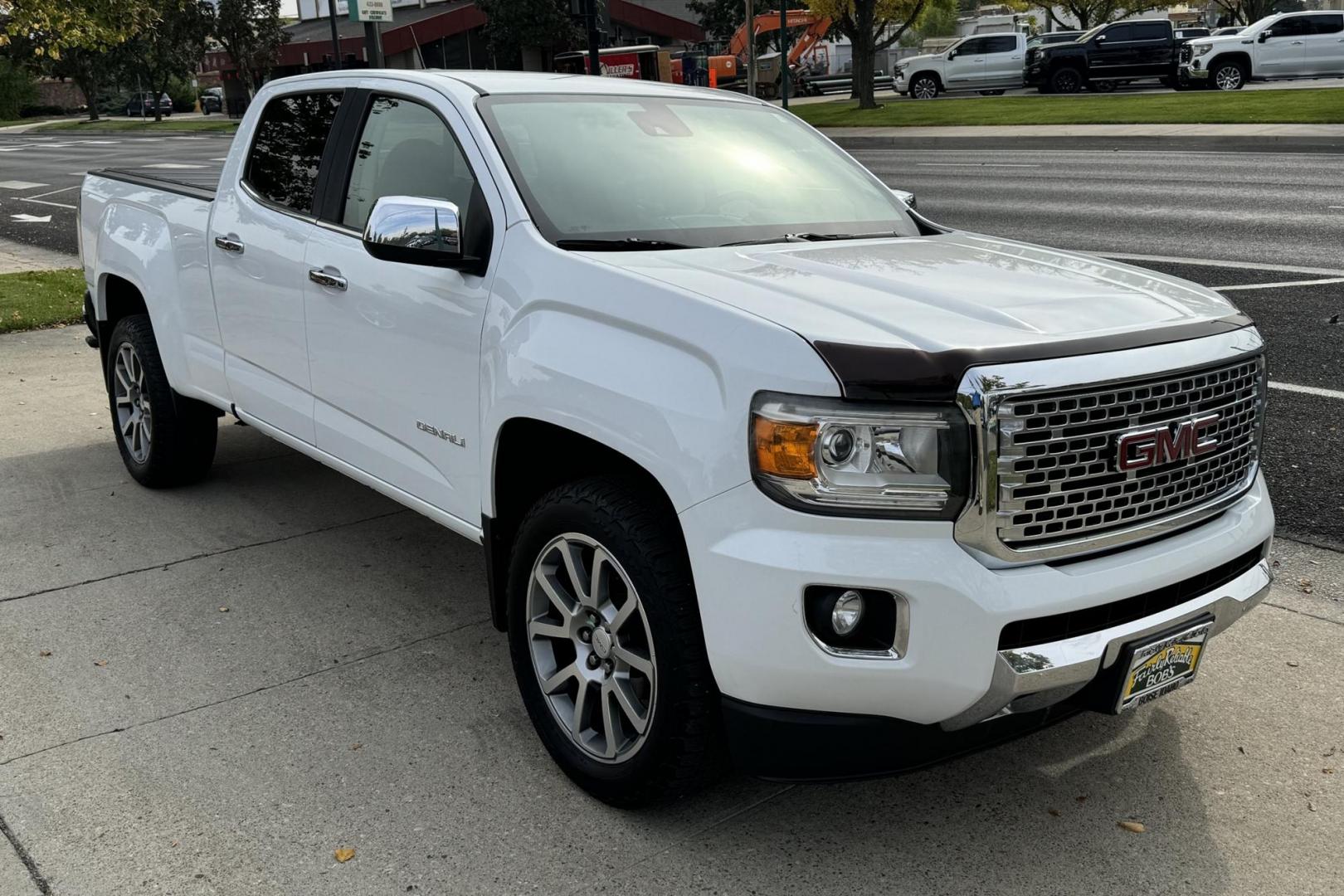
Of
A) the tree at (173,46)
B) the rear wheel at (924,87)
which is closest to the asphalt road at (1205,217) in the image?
the rear wheel at (924,87)

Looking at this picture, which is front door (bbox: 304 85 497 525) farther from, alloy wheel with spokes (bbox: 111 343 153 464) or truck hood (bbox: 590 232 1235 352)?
alloy wheel with spokes (bbox: 111 343 153 464)

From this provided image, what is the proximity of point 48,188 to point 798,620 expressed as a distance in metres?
25.0

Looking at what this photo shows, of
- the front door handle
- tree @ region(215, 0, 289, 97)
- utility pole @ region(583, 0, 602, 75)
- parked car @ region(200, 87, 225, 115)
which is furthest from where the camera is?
parked car @ region(200, 87, 225, 115)

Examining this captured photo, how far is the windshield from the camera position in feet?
12.2

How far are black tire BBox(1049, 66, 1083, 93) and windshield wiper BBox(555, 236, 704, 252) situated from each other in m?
33.9

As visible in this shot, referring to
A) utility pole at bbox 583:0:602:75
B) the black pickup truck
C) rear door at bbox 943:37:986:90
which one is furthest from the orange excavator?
utility pole at bbox 583:0:602:75

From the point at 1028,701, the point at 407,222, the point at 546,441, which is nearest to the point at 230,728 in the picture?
the point at 546,441

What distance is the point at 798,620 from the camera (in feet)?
8.79

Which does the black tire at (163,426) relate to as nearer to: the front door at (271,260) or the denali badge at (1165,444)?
the front door at (271,260)

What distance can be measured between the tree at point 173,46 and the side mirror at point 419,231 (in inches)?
1826

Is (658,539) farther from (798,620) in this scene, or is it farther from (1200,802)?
(1200,802)

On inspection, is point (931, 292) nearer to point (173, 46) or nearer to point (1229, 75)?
point (1229, 75)

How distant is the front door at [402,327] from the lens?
145 inches

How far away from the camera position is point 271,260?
4.67 metres
